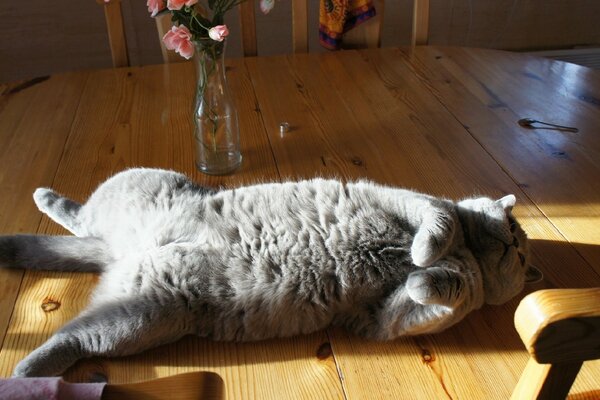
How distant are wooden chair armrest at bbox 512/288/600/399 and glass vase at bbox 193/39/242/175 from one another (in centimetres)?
87

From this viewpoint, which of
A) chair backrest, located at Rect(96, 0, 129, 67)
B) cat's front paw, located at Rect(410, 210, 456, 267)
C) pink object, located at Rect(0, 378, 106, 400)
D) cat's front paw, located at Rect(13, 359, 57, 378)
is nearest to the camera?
pink object, located at Rect(0, 378, 106, 400)

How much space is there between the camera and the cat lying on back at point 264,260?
3.02ft

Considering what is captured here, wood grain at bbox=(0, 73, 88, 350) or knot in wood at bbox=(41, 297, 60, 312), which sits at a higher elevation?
wood grain at bbox=(0, 73, 88, 350)

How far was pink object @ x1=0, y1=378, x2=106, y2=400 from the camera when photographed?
47cm

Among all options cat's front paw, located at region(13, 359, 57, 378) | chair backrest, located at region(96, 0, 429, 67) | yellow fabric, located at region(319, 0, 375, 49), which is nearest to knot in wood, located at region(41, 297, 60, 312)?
cat's front paw, located at region(13, 359, 57, 378)

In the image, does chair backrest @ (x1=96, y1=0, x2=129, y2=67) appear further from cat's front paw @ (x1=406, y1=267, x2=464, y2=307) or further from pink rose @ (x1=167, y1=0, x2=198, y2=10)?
cat's front paw @ (x1=406, y1=267, x2=464, y2=307)

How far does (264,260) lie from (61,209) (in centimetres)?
46

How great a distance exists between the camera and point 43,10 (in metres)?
2.48

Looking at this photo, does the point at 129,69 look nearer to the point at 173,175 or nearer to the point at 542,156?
the point at 173,175

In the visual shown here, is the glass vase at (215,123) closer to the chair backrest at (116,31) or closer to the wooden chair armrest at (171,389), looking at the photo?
the chair backrest at (116,31)

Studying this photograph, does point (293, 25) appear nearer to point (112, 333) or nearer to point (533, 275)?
point (533, 275)

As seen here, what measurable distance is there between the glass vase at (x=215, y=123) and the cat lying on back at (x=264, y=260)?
16 centimetres

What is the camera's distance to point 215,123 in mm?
1305

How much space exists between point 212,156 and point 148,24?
1.51 meters
